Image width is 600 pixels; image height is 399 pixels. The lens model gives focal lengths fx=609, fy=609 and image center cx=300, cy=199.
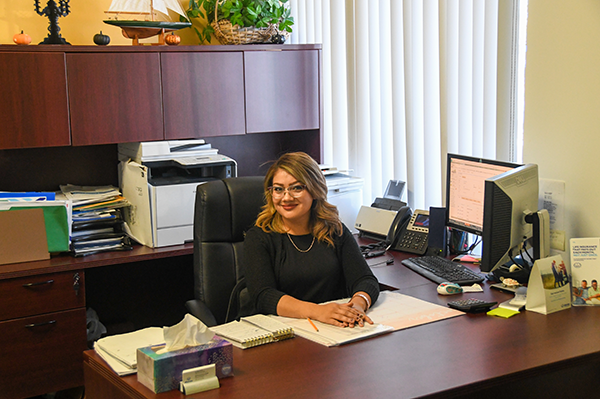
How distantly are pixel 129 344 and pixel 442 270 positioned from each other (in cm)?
127

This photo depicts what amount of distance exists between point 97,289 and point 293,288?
170 cm

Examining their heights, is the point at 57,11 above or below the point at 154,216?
above

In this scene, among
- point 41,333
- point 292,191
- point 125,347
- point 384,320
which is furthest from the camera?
point 41,333

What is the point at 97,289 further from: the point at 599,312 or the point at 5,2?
the point at 599,312

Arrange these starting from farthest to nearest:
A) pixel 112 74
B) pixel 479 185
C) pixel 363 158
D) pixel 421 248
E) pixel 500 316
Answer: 1. pixel 363 158
2. pixel 112 74
3. pixel 421 248
4. pixel 479 185
5. pixel 500 316

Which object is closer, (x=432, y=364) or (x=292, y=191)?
(x=432, y=364)

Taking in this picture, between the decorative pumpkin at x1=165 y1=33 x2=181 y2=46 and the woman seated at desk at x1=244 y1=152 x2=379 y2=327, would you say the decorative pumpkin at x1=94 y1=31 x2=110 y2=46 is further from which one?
the woman seated at desk at x1=244 y1=152 x2=379 y2=327

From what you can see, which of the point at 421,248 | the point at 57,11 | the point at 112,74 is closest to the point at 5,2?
the point at 57,11

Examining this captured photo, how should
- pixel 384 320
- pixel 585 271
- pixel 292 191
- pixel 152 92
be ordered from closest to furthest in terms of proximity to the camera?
pixel 384 320, pixel 585 271, pixel 292 191, pixel 152 92

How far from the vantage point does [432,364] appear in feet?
5.08

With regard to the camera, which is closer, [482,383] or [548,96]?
[482,383]

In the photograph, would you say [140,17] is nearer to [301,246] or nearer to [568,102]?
[301,246]

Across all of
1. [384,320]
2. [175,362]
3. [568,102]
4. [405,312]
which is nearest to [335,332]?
[384,320]

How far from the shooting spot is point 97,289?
3506 mm
